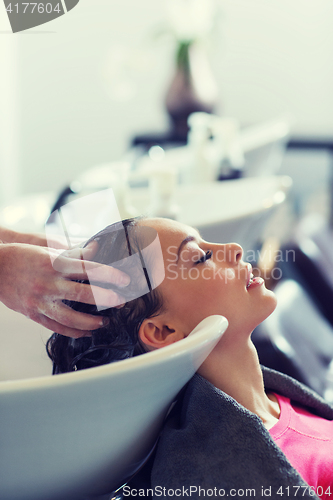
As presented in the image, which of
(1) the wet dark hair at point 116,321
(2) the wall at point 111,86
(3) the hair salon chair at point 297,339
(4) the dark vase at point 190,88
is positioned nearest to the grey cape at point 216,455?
(1) the wet dark hair at point 116,321

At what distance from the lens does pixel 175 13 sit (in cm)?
185

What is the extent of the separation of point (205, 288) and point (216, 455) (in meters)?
0.21

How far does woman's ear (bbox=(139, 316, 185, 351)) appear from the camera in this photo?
0.59 metres

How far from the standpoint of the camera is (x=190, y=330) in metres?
0.59

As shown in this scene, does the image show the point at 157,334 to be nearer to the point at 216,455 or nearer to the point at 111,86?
the point at 216,455

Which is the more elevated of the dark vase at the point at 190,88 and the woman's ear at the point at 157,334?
the dark vase at the point at 190,88

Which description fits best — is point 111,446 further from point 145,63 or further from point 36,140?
point 36,140

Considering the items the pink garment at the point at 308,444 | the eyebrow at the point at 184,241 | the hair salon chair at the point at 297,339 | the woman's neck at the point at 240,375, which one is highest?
the eyebrow at the point at 184,241

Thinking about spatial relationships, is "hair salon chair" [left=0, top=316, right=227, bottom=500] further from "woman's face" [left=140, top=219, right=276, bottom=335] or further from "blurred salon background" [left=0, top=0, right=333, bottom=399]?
"blurred salon background" [left=0, top=0, right=333, bottom=399]

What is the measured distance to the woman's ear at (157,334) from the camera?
0.59 metres

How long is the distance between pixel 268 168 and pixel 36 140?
1585 mm

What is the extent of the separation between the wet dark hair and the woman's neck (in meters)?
0.10

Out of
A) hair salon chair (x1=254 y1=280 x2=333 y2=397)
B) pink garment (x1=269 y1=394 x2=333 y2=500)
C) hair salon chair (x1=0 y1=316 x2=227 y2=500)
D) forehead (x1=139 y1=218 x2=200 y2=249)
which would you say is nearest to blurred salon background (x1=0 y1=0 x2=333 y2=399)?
hair salon chair (x1=254 y1=280 x2=333 y2=397)

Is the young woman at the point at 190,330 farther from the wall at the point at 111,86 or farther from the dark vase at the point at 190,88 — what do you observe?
the wall at the point at 111,86
